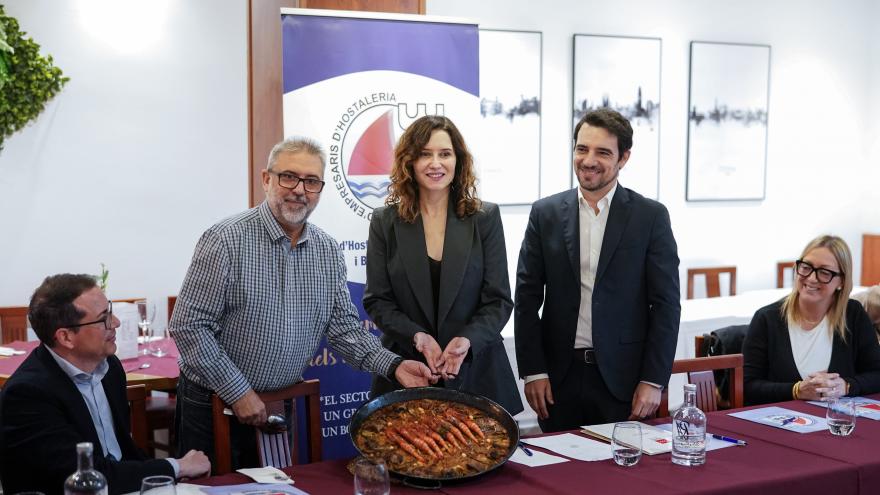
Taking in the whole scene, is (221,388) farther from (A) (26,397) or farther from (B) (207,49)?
(B) (207,49)

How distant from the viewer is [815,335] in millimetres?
3297

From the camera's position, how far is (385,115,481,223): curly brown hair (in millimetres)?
2934

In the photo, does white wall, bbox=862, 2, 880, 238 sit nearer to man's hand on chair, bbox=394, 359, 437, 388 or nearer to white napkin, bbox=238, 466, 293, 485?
man's hand on chair, bbox=394, 359, 437, 388

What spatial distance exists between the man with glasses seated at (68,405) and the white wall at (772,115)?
4.22 meters

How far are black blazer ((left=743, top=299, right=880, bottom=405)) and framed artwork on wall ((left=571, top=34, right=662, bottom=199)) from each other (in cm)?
327

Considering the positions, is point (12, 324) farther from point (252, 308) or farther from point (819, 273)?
point (819, 273)

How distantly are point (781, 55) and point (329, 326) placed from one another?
5649mm

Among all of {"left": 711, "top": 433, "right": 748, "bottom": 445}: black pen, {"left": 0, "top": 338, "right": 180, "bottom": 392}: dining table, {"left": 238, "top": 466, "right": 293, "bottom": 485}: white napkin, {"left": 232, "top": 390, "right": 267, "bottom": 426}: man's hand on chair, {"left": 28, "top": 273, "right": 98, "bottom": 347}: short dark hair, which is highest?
{"left": 28, "top": 273, "right": 98, "bottom": 347}: short dark hair

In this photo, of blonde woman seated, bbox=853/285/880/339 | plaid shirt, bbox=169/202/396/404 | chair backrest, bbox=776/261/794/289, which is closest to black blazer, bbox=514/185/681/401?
plaid shirt, bbox=169/202/396/404

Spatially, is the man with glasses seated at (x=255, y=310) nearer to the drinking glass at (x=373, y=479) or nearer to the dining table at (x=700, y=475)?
the dining table at (x=700, y=475)

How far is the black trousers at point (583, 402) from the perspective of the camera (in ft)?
9.71

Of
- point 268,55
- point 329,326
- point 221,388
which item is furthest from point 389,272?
point 268,55

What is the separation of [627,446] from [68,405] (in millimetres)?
1392

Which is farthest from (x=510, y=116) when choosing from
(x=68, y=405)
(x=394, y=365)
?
(x=68, y=405)
